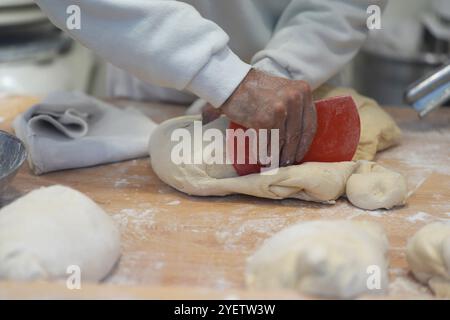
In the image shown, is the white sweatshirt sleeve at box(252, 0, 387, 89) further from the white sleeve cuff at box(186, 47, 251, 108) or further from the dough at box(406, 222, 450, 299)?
the dough at box(406, 222, 450, 299)

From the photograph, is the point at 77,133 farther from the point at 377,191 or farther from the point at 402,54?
the point at 402,54

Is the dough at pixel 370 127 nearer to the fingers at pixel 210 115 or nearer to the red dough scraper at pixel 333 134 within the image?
the red dough scraper at pixel 333 134

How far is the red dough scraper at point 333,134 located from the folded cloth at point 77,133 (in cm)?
27

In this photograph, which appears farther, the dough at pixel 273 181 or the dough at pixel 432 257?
the dough at pixel 273 181

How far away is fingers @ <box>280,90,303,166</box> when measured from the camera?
1062 millimetres

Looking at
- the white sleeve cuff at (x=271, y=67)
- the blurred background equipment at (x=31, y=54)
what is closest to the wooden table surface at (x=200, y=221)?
the white sleeve cuff at (x=271, y=67)

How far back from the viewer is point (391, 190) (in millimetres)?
1064

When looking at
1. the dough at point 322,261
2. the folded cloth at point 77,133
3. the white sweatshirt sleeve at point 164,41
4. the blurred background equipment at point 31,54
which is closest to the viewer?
the dough at point 322,261

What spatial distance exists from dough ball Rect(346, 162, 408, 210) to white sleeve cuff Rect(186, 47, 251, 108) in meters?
0.27

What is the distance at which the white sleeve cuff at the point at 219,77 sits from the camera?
104 cm

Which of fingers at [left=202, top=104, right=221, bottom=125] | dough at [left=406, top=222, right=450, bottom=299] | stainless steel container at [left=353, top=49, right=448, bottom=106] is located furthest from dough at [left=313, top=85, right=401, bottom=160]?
stainless steel container at [left=353, top=49, right=448, bottom=106]

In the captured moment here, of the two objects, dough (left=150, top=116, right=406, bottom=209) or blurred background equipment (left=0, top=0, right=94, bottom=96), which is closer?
dough (left=150, top=116, right=406, bottom=209)

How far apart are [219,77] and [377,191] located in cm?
33
